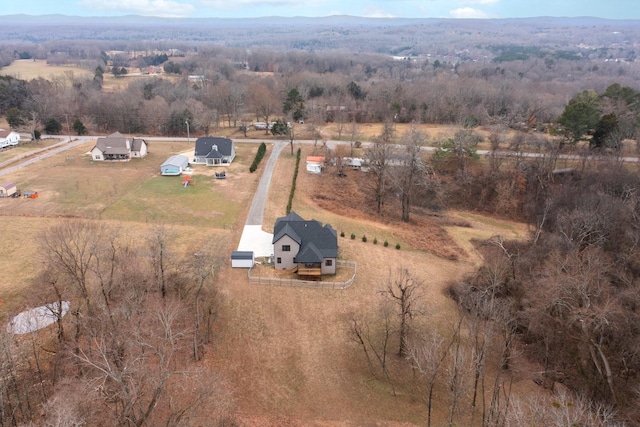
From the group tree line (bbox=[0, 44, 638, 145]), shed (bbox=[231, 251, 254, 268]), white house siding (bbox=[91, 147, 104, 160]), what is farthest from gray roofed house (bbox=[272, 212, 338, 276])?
tree line (bbox=[0, 44, 638, 145])

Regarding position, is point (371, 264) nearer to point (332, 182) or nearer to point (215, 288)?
point (215, 288)

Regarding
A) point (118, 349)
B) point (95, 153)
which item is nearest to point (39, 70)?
point (95, 153)

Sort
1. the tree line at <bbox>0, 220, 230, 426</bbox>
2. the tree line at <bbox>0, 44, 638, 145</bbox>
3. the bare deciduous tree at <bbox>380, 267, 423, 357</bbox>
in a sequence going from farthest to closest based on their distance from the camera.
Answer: the tree line at <bbox>0, 44, 638, 145</bbox>, the bare deciduous tree at <bbox>380, 267, 423, 357</bbox>, the tree line at <bbox>0, 220, 230, 426</bbox>

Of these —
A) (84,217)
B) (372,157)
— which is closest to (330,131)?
(372,157)

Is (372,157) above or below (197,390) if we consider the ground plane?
above

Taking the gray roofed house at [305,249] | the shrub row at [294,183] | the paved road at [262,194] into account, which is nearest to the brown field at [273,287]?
the shrub row at [294,183]

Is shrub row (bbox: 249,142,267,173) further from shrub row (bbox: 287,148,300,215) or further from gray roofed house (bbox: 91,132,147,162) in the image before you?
gray roofed house (bbox: 91,132,147,162)
